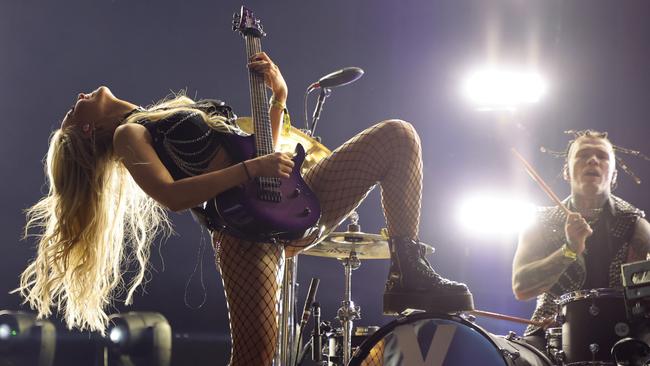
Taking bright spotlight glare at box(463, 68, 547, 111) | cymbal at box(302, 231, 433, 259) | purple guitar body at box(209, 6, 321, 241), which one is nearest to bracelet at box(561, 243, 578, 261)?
cymbal at box(302, 231, 433, 259)

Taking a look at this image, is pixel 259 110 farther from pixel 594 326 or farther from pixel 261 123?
pixel 594 326

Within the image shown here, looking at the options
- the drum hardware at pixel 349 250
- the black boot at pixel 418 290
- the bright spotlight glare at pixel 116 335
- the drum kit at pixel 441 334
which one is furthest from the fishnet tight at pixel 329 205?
the bright spotlight glare at pixel 116 335

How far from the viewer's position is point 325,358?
3.90 metres

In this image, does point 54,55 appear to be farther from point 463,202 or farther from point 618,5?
point 618,5

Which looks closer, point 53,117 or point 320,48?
point 53,117

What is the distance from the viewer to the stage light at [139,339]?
14.1 ft

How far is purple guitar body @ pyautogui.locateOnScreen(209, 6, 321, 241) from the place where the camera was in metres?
1.82

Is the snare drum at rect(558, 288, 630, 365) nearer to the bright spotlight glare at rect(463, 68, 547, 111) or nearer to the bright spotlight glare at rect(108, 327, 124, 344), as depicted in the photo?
the bright spotlight glare at rect(463, 68, 547, 111)

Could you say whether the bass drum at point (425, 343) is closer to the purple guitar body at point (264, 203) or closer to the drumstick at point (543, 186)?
the purple guitar body at point (264, 203)

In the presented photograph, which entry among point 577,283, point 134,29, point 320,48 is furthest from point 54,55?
point 577,283

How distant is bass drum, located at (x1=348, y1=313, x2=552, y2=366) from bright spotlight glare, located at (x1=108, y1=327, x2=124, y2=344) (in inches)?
123

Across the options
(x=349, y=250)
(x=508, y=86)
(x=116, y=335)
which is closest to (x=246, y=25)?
(x=349, y=250)

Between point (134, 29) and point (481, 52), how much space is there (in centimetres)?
267

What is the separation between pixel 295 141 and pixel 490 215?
9.94 ft
